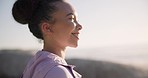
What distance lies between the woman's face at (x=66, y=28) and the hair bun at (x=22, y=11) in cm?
8

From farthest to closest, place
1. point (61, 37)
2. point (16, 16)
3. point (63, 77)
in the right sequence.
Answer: point (16, 16), point (61, 37), point (63, 77)

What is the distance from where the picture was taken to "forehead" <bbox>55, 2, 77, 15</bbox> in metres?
0.92

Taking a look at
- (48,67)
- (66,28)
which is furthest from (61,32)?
(48,67)

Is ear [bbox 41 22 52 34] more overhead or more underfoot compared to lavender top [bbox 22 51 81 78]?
more overhead

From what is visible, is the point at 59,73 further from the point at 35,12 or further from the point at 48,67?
the point at 35,12

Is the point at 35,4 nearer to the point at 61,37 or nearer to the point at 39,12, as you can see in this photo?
the point at 39,12

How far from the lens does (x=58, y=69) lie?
2.58 ft

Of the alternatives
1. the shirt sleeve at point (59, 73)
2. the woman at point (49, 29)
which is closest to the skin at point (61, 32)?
the woman at point (49, 29)

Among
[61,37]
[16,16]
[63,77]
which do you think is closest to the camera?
[63,77]

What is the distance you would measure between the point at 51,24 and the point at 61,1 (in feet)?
0.26

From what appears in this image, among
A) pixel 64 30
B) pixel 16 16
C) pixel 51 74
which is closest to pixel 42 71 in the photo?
pixel 51 74

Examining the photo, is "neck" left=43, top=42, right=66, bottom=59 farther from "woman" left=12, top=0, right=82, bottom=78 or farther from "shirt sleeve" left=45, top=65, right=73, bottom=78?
"shirt sleeve" left=45, top=65, right=73, bottom=78

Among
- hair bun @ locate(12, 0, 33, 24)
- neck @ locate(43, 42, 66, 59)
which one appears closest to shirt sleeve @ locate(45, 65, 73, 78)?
neck @ locate(43, 42, 66, 59)

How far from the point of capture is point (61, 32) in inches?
35.2
